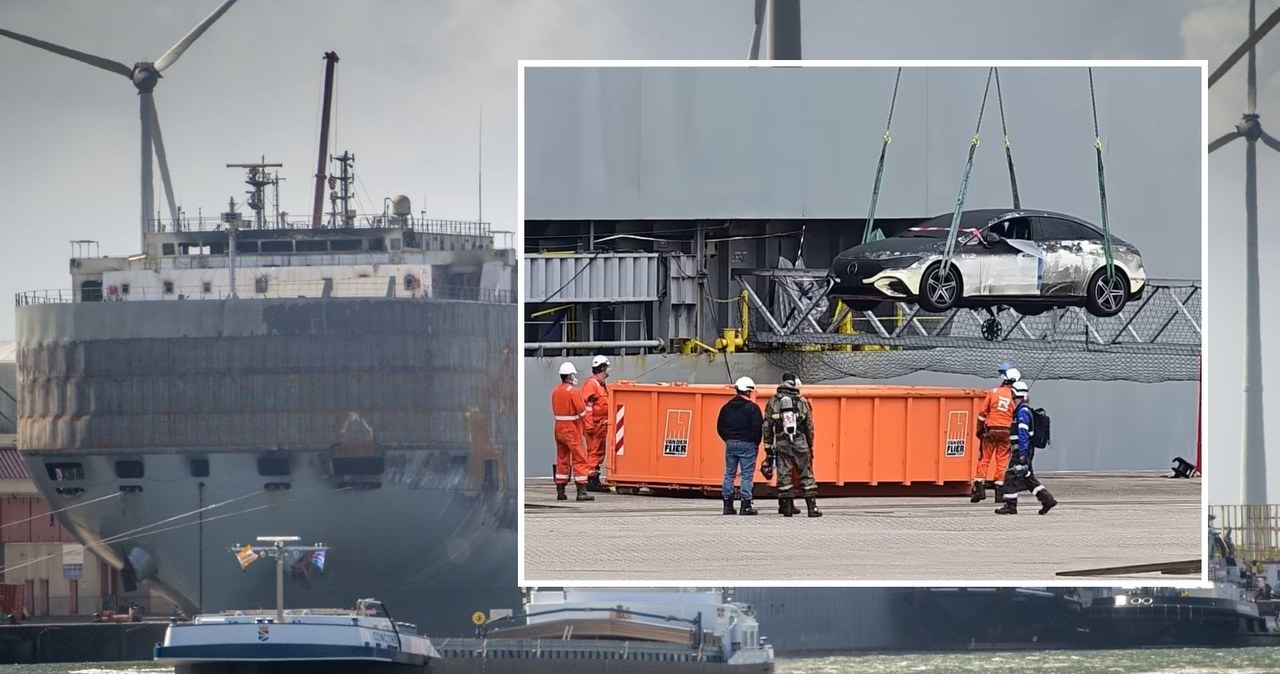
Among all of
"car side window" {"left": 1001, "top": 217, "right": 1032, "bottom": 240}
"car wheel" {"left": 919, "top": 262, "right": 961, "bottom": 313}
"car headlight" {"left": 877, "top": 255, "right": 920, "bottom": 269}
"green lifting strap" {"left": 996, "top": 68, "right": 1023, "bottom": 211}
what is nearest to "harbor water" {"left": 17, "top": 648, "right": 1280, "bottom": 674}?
"car wheel" {"left": 919, "top": 262, "right": 961, "bottom": 313}

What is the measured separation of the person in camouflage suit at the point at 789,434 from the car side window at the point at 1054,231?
2.38 metres

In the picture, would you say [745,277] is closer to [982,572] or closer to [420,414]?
[982,572]

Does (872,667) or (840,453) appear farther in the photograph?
(872,667)

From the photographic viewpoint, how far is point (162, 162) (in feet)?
64.3

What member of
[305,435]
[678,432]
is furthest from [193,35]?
[678,432]

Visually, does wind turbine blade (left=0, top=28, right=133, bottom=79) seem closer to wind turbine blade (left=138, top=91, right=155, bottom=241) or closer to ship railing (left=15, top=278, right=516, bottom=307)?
wind turbine blade (left=138, top=91, right=155, bottom=241)

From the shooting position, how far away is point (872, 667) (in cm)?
2016

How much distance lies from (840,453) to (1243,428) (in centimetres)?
404

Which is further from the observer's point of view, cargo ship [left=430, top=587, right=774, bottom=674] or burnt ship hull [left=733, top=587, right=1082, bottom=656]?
burnt ship hull [left=733, top=587, right=1082, bottom=656]

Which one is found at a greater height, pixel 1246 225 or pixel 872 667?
pixel 1246 225

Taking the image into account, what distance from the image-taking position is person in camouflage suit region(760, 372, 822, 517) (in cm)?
1348

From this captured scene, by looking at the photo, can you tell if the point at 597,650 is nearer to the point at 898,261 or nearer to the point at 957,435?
the point at 957,435

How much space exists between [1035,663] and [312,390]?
8661mm

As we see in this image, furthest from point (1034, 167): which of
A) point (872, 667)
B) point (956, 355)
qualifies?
point (872, 667)
